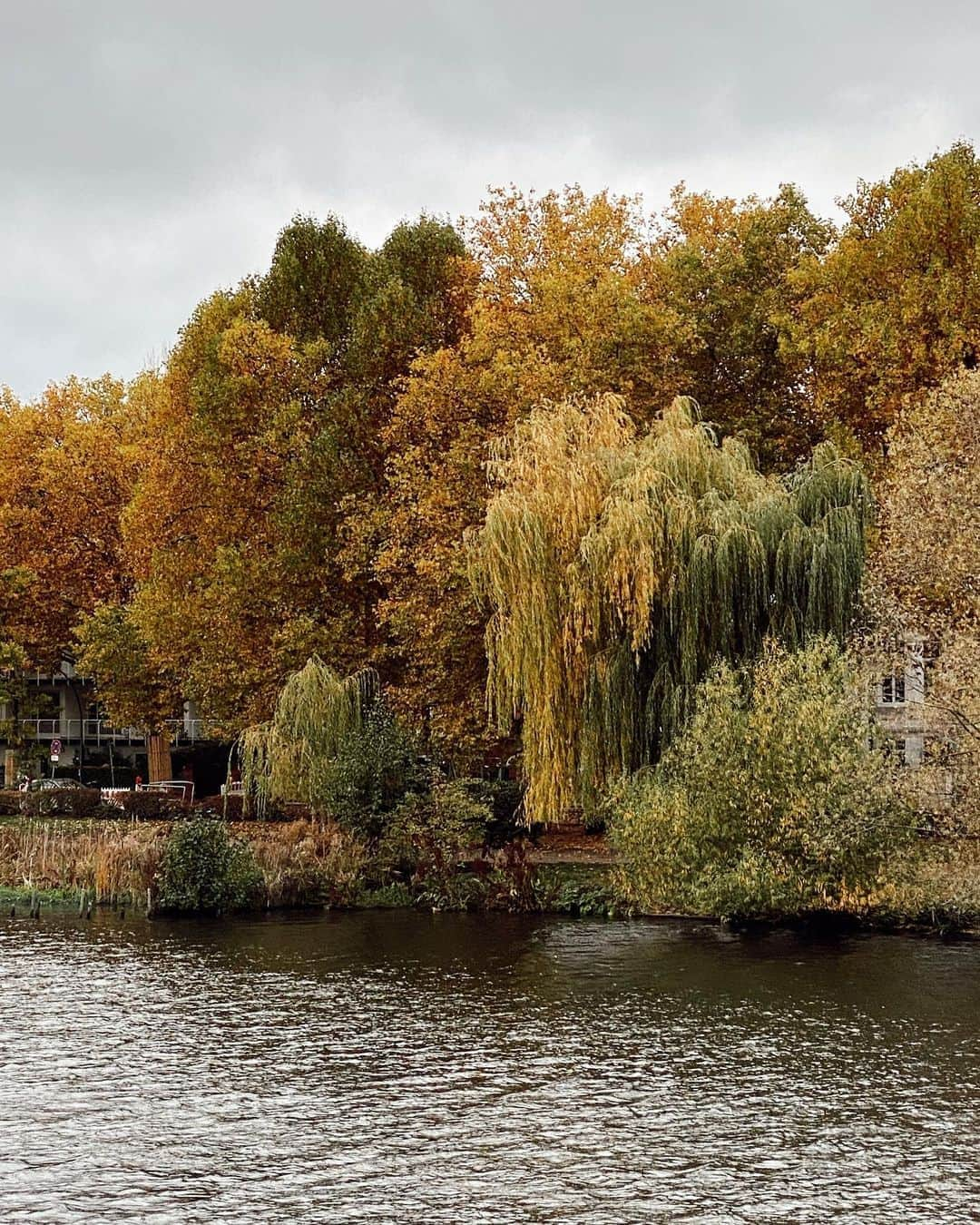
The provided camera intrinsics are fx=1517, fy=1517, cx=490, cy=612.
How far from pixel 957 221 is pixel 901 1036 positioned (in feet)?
76.2

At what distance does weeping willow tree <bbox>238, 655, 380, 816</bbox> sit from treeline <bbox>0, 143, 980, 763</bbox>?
2152 millimetres

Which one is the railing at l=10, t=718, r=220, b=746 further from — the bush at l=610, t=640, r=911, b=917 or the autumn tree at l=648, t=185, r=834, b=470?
the bush at l=610, t=640, r=911, b=917

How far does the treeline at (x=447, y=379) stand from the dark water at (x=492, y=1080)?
12108mm

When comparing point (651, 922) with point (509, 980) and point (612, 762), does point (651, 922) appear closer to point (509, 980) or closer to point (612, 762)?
point (612, 762)

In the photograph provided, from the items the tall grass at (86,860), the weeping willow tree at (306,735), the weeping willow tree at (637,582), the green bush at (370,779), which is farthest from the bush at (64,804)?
the weeping willow tree at (637,582)

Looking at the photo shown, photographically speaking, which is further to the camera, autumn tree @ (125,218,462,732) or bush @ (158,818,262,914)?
autumn tree @ (125,218,462,732)

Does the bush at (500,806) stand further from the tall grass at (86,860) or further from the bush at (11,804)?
the bush at (11,804)

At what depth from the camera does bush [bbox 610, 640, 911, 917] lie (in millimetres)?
27609

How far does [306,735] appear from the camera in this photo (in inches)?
1428

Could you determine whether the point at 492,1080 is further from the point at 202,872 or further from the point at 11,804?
the point at 11,804

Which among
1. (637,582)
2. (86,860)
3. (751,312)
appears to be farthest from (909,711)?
(86,860)

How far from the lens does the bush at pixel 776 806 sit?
90.6 feet

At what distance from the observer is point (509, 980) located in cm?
2533

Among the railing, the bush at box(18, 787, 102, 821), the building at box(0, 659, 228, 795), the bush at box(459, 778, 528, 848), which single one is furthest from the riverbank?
the railing
